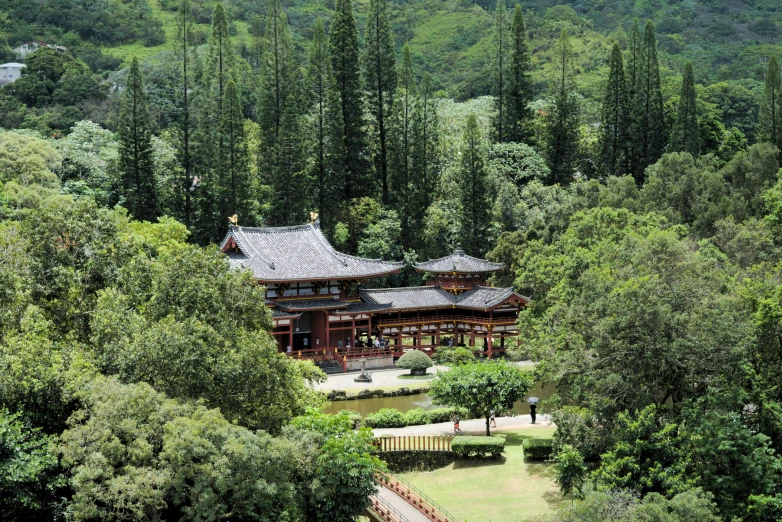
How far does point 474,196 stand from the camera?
5050cm

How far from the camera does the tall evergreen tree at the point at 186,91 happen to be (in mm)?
50700

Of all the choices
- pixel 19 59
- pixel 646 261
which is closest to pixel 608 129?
pixel 646 261

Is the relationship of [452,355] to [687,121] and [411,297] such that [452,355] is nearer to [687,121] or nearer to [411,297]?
[411,297]

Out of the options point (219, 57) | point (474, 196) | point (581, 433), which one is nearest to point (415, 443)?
point (581, 433)

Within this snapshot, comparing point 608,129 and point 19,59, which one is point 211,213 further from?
point 19,59

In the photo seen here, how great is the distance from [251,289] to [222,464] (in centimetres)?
597

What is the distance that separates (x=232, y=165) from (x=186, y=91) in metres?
4.03

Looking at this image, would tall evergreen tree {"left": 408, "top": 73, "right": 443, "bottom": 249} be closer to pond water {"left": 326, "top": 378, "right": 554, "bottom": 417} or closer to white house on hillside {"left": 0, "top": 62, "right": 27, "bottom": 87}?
pond water {"left": 326, "top": 378, "right": 554, "bottom": 417}

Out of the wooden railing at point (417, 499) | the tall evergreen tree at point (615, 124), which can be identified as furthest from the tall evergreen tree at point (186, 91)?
the wooden railing at point (417, 499)

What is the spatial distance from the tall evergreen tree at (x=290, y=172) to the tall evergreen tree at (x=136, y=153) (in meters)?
5.99

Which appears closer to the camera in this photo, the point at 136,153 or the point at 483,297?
the point at 483,297

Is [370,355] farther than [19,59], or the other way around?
[19,59]

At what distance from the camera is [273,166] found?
53.5 m

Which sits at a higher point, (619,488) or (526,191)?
(526,191)
